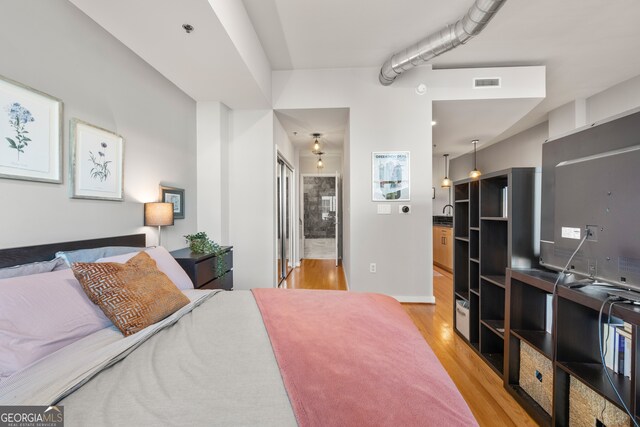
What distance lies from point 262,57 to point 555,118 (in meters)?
4.61

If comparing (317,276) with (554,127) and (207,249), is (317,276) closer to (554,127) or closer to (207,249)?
(207,249)

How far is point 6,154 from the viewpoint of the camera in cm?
131

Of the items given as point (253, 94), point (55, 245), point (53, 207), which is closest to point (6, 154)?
point (53, 207)

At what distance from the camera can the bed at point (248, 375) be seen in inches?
25.2

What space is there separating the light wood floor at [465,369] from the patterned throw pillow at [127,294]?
5.98 feet

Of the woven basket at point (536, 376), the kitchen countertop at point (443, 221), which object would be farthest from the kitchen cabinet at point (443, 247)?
the woven basket at point (536, 376)

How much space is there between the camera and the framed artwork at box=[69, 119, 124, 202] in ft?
5.46

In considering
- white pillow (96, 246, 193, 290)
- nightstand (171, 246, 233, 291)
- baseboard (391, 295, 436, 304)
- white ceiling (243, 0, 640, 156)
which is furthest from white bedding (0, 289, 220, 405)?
baseboard (391, 295, 436, 304)

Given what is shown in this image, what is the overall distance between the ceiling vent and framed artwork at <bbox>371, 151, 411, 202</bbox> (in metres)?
1.17

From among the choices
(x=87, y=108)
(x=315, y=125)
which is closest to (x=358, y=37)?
(x=315, y=125)

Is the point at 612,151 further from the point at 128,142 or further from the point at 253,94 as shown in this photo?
the point at 128,142

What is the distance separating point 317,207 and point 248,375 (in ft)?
17.5

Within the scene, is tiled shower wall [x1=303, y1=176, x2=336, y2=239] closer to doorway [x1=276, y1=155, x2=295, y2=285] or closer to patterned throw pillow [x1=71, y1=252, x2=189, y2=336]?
doorway [x1=276, y1=155, x2=295, y2=285]

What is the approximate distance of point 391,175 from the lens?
3180 millimetres
